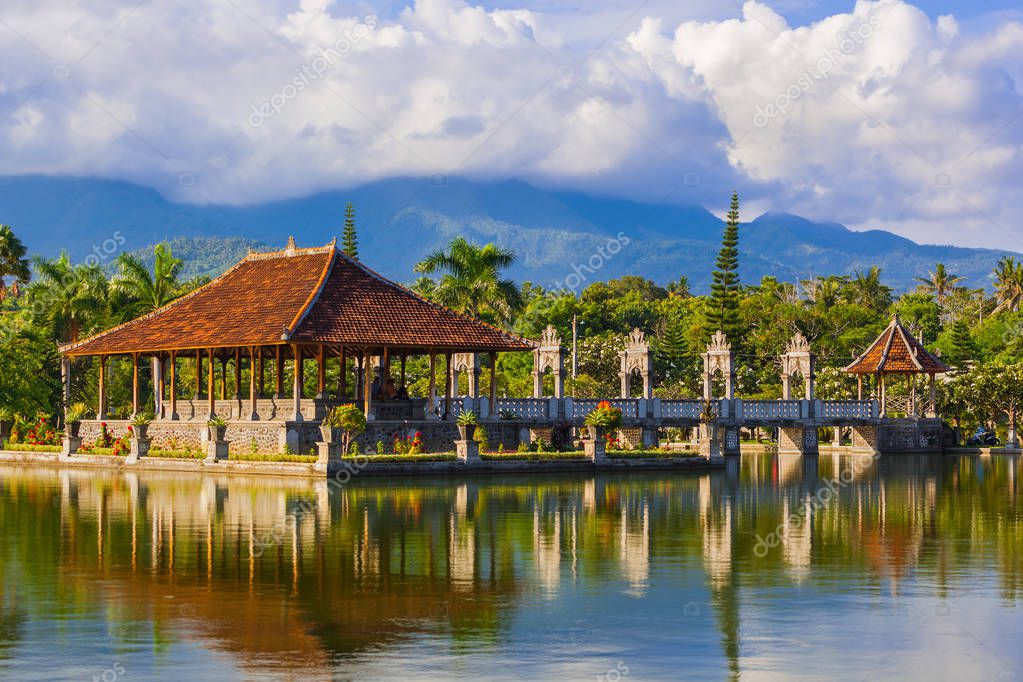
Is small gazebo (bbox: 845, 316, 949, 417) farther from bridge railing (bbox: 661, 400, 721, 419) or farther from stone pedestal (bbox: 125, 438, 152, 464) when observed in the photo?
stone pedestal (bbox: 125, 438, 152, 464)

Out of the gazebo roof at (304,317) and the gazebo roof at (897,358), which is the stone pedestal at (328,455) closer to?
the gazebo roof at (304,317)

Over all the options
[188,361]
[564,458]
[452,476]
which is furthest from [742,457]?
[188,361]

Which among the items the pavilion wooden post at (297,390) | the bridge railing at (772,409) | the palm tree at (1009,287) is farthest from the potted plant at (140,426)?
the palm tree at (1009,287)

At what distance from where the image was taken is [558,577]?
19016mm

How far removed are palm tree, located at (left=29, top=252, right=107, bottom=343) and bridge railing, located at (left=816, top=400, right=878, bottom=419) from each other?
1239 inches

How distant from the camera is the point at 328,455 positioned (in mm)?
37781

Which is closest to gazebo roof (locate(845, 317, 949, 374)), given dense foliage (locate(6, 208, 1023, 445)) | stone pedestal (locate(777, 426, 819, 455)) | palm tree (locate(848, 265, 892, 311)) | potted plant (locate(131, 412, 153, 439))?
dense foliage (locate(6, 208, 1023, 445))

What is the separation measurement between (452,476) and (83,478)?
10.1 metres

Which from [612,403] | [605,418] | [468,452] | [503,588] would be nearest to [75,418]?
[468,452]

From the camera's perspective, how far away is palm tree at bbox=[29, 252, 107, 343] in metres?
63.8

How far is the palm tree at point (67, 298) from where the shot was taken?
63.8 m

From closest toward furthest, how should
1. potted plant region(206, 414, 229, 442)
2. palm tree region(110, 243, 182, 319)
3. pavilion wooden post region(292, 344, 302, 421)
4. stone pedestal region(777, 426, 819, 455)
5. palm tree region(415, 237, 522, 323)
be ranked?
potted plant region(206, 414, 229, 442), pavilion wooden post region(292, 344, 302, 421), stone pedestal region(777, 426, 819, 455), palm tree region(415, 237, 522, 323), palm tree region(110, 243, 182, 319)

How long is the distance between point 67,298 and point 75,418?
510 inches

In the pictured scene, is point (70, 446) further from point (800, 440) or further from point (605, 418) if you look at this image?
point (800, 440)
